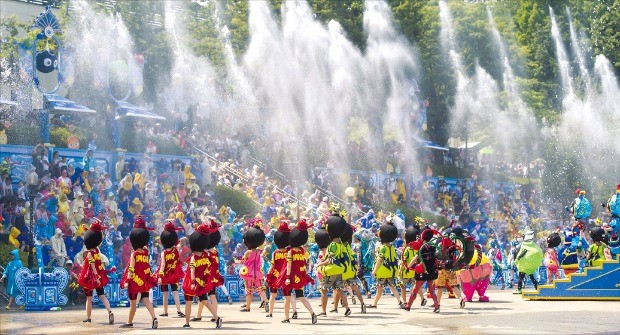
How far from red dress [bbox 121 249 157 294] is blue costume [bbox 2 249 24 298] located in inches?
230

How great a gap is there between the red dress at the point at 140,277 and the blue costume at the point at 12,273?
19.2 feet

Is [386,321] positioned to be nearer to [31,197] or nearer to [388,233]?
[388,233]

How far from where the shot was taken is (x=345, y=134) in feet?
152

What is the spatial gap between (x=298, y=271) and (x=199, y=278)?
1940 millimetres

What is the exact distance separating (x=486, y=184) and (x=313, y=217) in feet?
62.0

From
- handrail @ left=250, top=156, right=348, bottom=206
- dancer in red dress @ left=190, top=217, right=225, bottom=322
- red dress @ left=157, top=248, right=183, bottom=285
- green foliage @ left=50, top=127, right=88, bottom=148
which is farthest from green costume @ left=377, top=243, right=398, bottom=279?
handrail @ left=250, top=156, right=348, bottom=206

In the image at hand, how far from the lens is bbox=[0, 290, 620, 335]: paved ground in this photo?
1825 centimetres

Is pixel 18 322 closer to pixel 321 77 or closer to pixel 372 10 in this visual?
pixel 321 77

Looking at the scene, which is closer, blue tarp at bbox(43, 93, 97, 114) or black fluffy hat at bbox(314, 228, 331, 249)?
black fluffy hat at bbox(314, 228, 331, 249)

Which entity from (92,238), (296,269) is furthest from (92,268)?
(296,269)

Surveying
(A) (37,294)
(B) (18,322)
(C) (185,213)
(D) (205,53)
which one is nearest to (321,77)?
(D) (205,53)

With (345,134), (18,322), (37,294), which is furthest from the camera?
(345,134)

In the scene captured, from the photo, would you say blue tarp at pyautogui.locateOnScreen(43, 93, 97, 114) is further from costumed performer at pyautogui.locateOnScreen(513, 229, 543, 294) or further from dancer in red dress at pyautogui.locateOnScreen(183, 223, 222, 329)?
dancer in red dress at pyautogui.locateOnScreen(183, 223, 222, 329)

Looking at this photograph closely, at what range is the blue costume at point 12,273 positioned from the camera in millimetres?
23906
